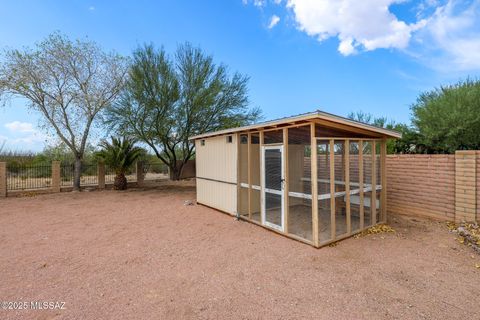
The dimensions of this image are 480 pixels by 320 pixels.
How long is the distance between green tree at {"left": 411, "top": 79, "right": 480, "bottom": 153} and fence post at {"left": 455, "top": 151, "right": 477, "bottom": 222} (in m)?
3.95

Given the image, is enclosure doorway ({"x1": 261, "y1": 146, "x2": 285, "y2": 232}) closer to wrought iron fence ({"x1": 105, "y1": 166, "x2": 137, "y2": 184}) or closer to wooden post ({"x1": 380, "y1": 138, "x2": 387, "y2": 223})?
wooden post ({"x1": 380, "y1": 138, "x2": 387, "y2": 223})

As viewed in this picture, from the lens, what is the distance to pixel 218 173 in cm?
688

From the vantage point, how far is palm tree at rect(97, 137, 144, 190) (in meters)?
11.1

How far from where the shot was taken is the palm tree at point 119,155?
11.1m

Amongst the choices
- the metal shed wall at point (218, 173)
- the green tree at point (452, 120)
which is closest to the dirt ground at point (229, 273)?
the metal shed wall at point (218, 173)

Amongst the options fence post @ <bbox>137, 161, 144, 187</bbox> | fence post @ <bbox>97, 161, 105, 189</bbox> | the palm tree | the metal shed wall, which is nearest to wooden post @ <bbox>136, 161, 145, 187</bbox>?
fence post @ <bbox>137, 161, 144, 187</bbox>

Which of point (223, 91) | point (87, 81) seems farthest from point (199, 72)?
point (87, 81)

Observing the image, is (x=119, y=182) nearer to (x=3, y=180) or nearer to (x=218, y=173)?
(x=3, y=180)

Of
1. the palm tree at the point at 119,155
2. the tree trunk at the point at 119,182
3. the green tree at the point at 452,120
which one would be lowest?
the tree trunk at the point at 119,182

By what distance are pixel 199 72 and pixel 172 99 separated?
1.88 metres

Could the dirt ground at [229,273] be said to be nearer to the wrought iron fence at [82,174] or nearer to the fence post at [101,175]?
the fence post at [101,175]

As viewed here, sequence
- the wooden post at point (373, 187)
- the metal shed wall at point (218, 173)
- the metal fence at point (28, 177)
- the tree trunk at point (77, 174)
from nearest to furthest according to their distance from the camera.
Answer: the wooden post at point (373, 187)
the metal shed wall at point (218, 173)
the metal fence at point (28, 177)
the tree trunk at point (77, 174)

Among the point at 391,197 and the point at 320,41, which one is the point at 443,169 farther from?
the point at 320,41

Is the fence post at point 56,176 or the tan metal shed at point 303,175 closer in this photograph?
the tan metal shed at point 303,175
